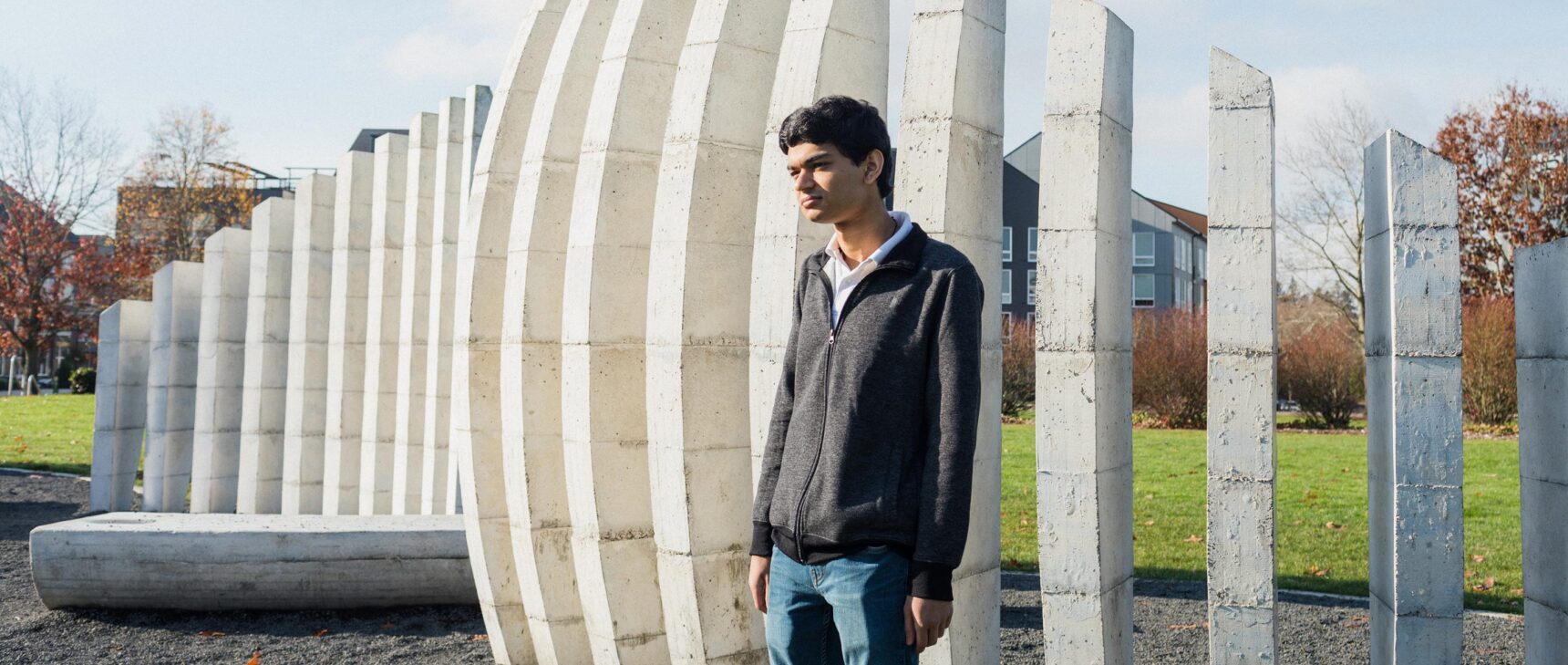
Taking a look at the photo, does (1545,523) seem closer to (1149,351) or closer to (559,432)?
(559,432)

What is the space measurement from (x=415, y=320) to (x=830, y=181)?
8126 millimetres

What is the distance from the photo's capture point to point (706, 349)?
5.52 m

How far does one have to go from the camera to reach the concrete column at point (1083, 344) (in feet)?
14.8

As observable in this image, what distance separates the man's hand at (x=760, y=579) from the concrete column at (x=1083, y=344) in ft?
5.26

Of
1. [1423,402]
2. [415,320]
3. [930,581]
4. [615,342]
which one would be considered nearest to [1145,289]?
[415,320]

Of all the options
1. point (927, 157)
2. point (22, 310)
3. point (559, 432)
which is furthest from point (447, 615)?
point (22, 310)

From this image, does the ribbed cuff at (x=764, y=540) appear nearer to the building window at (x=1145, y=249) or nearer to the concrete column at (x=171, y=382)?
the concrete column at (x=171, y=382)

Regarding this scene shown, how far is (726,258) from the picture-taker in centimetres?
563

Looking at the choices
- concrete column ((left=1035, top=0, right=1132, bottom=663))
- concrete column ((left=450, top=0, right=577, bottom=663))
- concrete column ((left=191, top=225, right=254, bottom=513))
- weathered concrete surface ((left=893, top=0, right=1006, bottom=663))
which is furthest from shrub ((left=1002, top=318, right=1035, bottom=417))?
concrete column ((left=1035, top=0, right=1132, bottom=663))

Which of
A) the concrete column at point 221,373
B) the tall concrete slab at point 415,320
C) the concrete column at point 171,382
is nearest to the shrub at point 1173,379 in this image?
the tall concrete slab at point 415,320

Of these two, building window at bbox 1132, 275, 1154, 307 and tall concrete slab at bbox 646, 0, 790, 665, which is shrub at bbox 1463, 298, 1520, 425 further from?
building window at bbox 1132, 275, 1154, 307

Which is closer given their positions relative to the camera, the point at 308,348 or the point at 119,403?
the point at 308,348

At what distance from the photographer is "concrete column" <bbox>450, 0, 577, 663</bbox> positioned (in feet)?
22.7

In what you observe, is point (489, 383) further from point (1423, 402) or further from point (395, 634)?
point (1423, 402)
